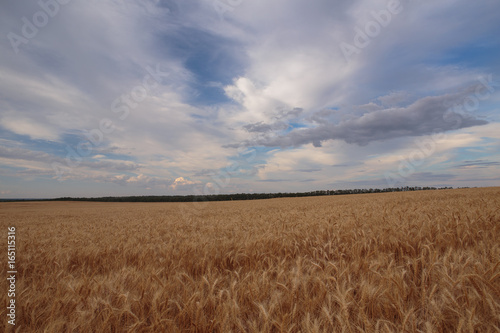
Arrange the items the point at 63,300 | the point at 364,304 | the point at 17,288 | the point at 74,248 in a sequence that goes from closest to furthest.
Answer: the point at 364,304 → the point at 63,300 → the point at 17,288 → the point at 74,248

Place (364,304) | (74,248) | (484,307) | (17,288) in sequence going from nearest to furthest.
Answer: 1. (484,307)
2. (364,304)
3. (17,288)
4. (74,248)

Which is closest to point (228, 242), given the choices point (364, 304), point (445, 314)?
point (364, 304)

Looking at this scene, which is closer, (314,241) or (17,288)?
(17,288)

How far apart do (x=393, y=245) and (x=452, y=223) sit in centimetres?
174

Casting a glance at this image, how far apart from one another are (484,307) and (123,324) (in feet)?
10.4

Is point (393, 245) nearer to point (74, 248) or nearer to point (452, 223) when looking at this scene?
point (452, 223)

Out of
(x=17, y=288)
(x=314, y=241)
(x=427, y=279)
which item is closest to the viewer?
(x=427, y=279)

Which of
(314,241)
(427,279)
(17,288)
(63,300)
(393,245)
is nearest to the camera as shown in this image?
(63,300)

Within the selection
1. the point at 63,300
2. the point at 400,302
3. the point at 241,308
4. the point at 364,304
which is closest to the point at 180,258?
the point at 63,300

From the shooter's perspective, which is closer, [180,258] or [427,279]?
[427,279]

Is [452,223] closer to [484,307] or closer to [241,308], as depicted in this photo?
[484,307]

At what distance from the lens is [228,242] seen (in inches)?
181

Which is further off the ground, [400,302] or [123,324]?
[400,302]

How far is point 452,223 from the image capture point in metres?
4.66
